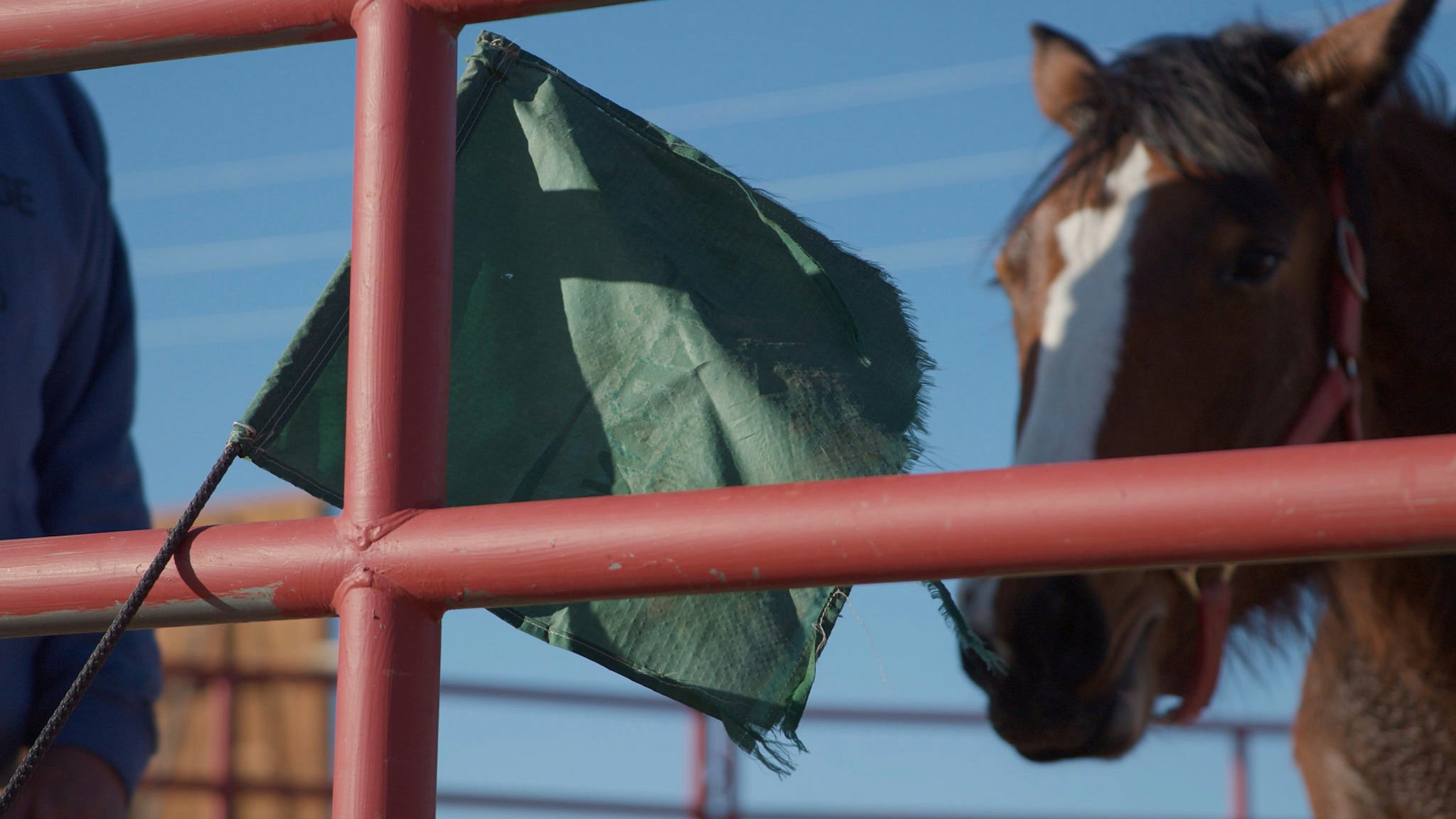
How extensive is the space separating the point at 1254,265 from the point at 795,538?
111cm

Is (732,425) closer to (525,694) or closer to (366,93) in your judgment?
(366,93)

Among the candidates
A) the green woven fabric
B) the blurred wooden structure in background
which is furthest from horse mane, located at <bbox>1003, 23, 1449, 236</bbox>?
the blurred wooden structure in background

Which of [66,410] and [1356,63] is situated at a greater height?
[1356,63]

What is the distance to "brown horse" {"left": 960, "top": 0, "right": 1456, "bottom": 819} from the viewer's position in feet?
4.25

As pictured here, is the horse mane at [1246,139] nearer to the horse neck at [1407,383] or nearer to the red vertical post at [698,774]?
the horse neck at [1407,383]

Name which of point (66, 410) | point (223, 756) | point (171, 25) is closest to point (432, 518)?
point (171, 25)

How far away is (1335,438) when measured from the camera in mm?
1520

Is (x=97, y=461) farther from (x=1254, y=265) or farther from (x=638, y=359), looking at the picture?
(x=1254, y=265)

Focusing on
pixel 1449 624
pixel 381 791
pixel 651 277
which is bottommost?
pixel 381 791

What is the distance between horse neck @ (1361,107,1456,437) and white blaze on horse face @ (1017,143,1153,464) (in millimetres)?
378

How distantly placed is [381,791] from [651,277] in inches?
15.9

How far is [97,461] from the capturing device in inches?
55.0

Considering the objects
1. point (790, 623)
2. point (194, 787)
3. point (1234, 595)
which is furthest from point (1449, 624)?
point (194, 787)

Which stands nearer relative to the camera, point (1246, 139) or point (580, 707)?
point (1246, 139)
